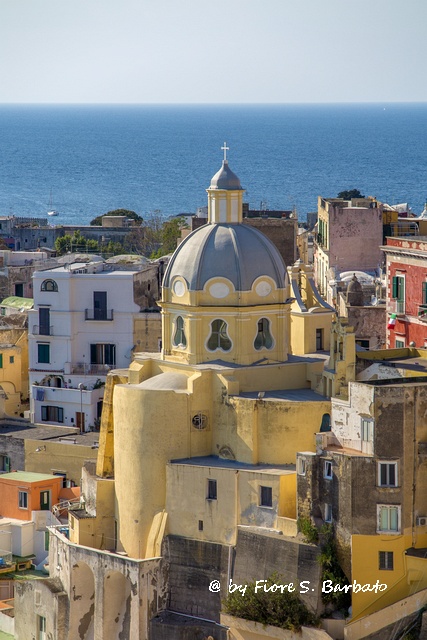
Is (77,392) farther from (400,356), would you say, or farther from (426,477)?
(426,477)

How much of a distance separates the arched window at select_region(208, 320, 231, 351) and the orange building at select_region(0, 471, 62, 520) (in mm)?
9306

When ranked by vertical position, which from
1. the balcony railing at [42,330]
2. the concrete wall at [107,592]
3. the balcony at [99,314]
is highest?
the balcony at [99,314]

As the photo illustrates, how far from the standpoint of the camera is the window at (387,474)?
148ft

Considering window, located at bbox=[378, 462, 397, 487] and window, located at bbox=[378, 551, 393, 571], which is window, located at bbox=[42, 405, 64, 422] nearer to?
window, located at bbox=[378, 551, 393, 571]

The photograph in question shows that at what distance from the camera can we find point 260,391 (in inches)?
2016

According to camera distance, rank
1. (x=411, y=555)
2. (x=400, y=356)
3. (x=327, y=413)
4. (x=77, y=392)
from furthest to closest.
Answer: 1. (x=77, y=392)
2. (x=400, y=356)
3. (x=327, y=413)
4. (x=411, y=555)

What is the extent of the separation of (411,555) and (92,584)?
10.6 meters

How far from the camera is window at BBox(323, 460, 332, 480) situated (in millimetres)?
45875

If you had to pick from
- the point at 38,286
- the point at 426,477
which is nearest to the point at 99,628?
the point at 426,477

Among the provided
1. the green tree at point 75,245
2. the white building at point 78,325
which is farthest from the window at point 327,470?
the green tree at point 75,245

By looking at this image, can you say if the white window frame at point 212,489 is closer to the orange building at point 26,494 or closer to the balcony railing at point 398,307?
the orange building at point 26,494

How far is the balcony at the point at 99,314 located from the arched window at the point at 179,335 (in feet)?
48.1

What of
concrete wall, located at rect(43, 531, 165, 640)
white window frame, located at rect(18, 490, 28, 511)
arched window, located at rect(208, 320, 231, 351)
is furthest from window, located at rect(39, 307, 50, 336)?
arched window, located at rect(208, 320, 231, 351)

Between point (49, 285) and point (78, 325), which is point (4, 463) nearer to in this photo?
point (78, 325)
